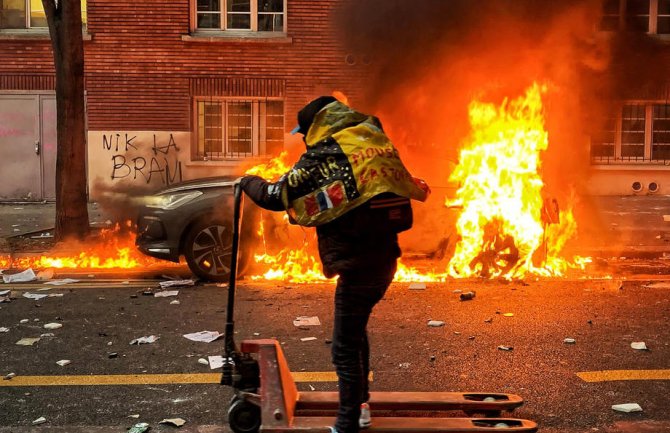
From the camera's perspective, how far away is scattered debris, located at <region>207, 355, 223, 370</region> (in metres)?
5.16

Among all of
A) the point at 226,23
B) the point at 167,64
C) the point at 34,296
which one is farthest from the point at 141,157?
the point at 34,296

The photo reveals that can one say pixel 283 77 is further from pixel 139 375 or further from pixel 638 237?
pixel 139 375

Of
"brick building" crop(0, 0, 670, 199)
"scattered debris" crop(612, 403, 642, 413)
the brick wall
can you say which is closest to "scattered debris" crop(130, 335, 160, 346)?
"scattered debris" crop(612, 403, 642, 413)

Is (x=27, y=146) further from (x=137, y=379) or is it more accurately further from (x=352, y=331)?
(x=352, y=331)

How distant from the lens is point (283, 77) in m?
16.6

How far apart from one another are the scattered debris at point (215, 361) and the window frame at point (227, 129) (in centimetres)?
1171

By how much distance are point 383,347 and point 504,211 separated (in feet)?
10.1

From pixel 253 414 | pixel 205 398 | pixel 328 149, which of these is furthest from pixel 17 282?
pixel 328 149

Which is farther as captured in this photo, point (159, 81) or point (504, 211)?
point (159, 81)

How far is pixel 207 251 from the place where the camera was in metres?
7.94

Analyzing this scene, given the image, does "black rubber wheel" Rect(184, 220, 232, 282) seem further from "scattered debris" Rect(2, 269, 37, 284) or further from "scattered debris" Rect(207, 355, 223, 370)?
"scattered debris" Rect(207, 355, 223, 370)

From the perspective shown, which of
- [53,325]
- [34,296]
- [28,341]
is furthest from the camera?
[34,296]

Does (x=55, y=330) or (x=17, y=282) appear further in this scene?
(x=17, y=282)

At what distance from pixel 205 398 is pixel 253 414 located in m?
0.82
